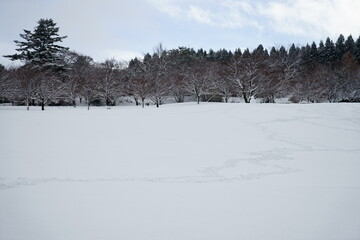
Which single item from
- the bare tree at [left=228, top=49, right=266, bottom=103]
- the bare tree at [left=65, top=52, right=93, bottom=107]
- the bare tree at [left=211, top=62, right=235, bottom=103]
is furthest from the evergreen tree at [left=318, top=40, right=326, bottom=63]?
the bare tree at [left=65, top=52, right=93, bottom=107]

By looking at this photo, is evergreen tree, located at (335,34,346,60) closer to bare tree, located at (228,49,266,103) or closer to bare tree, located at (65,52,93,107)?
bare tree, located at (228,49,266,103)

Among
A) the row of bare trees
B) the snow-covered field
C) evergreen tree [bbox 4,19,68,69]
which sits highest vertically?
evergreen tree [bbox 4,19,68,69]

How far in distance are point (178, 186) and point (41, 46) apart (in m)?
42.6

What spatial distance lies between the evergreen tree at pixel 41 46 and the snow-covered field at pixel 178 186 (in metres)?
30.5

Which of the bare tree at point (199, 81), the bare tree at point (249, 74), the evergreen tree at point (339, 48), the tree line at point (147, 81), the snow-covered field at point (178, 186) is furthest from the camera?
the evergreen tree at point (339, 48)

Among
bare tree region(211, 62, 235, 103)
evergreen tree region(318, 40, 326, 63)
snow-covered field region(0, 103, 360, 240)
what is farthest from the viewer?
evergreen tree region(318, 40, 326, 63)

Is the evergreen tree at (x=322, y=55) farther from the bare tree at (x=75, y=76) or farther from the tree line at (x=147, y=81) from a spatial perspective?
the bare tree at (x=75, y=76)

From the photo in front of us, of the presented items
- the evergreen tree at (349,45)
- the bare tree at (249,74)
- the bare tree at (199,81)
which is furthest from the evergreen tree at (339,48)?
the bare tree at (199,81)

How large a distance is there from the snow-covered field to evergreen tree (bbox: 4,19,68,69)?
100 ft

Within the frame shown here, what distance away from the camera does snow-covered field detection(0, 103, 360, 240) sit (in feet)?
13.1

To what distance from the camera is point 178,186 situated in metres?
5.70

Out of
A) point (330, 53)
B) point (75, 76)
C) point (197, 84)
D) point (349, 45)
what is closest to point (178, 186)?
point (197, 84)

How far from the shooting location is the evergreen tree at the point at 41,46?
1454 inches

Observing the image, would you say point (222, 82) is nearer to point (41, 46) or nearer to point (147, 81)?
point (147, 81)
